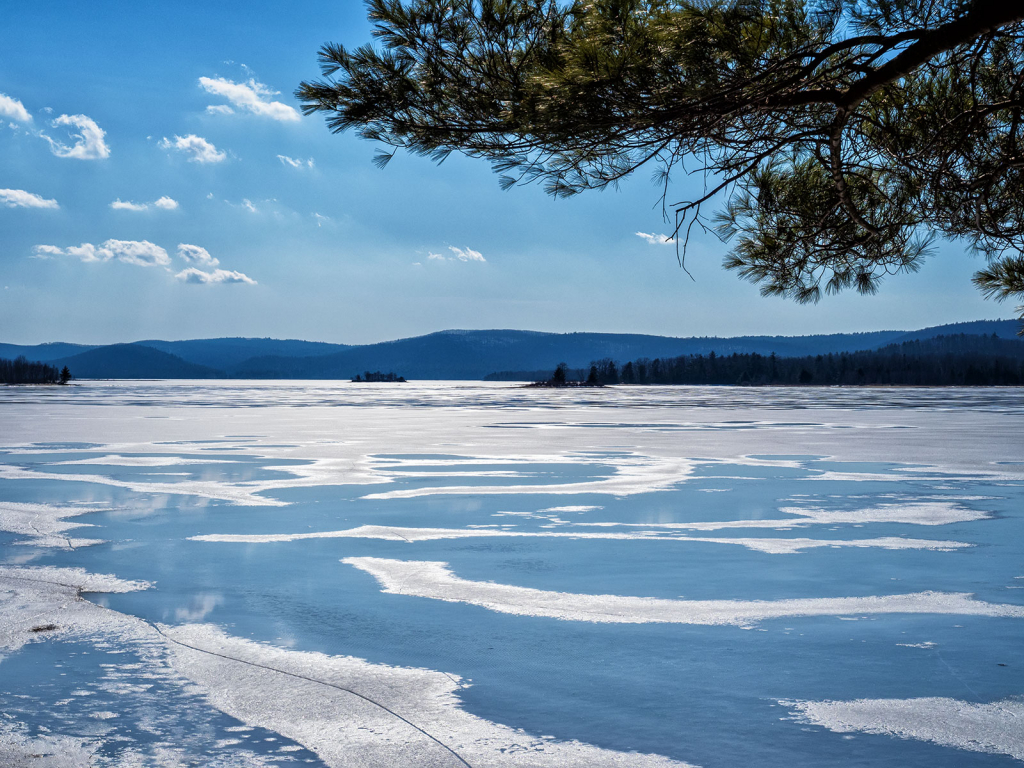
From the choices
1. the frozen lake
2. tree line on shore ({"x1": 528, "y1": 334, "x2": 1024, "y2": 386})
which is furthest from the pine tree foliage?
tree line on shore ({"x1": 528, "y1": 334, "x2": 1024, "y2": 386})

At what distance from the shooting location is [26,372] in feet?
380

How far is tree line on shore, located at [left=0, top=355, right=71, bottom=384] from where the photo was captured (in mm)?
109625

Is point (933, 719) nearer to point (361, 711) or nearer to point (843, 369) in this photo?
point (361, 711)

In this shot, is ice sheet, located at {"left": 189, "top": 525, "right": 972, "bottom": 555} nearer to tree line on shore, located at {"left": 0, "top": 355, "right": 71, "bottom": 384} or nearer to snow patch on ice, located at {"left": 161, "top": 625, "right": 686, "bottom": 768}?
snow patch on ice, located at {"left": 161, "top": 625, "right": 686, "bottom": 768}

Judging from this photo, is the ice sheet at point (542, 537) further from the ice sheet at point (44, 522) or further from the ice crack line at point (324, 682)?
the ice crack line at point (324, 682)

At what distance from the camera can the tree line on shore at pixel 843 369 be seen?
11031cm

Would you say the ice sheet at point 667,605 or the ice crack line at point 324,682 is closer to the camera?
the ice crack line at point 324,682

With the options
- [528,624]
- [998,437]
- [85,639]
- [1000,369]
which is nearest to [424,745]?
[528,624]

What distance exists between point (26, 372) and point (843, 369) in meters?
111

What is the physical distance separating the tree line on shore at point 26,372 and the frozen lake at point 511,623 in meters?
113

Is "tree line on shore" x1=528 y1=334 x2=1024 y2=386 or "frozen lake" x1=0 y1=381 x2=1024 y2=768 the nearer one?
"frozen lake" x1=0 y1=381 x2=1024 y2=768

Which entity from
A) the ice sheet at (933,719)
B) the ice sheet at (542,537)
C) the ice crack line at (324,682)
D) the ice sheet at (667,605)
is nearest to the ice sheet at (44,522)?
the ice sheet at (542,537)

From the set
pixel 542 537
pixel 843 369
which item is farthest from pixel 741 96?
pixel 843 369

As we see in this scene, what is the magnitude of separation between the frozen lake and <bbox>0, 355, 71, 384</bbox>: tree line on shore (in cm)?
11337
